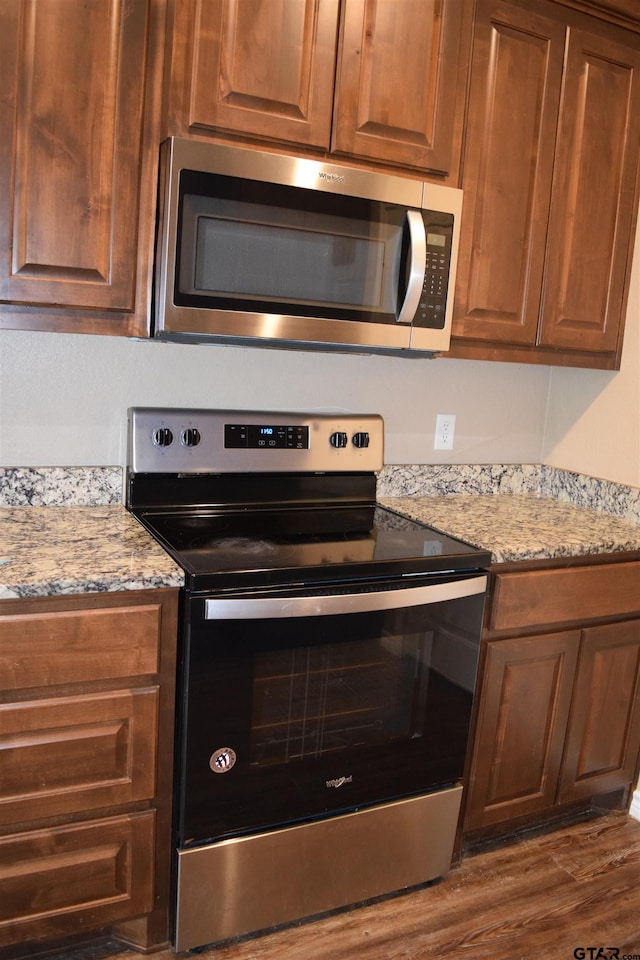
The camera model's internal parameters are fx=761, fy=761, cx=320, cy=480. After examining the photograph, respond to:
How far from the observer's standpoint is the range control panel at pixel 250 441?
1934 millimetres

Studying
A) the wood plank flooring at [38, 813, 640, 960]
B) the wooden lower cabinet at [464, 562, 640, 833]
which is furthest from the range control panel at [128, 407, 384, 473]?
the wood plank flooring at [38, 813, 640, 960]

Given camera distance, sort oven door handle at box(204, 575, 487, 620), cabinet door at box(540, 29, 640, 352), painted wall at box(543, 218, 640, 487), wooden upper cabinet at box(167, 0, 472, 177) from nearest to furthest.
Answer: oven door handle at box(204, 575, 487, 620), wooden upper cabinet at box(167, 0, 472, 177), cabinet door at box(540, 29, 640, 352), painted wall at box(543, 218, 640, 487)

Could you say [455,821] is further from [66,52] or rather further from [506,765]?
[66,52]

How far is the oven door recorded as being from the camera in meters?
1.55

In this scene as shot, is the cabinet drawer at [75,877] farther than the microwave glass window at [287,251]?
No

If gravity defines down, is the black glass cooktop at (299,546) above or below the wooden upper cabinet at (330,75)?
below

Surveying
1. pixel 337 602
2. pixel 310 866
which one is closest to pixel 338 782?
pixel 310 866

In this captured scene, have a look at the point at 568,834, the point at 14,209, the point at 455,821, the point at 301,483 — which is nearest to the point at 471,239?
the point at 301,483

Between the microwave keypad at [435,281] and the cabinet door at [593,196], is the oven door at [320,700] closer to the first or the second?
the microwave keypad at [435,281]

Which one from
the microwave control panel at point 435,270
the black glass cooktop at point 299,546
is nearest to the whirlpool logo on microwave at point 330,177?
the microwave control panel at point 435,270

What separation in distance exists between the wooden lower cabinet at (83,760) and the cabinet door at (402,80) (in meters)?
1.18

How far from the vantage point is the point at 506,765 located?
2037 millimetres

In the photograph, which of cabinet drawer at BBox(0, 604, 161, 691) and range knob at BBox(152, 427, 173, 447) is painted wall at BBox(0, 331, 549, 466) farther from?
cabinet drawer at BBox(0, 604, 161, 691)

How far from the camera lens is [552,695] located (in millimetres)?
2074
